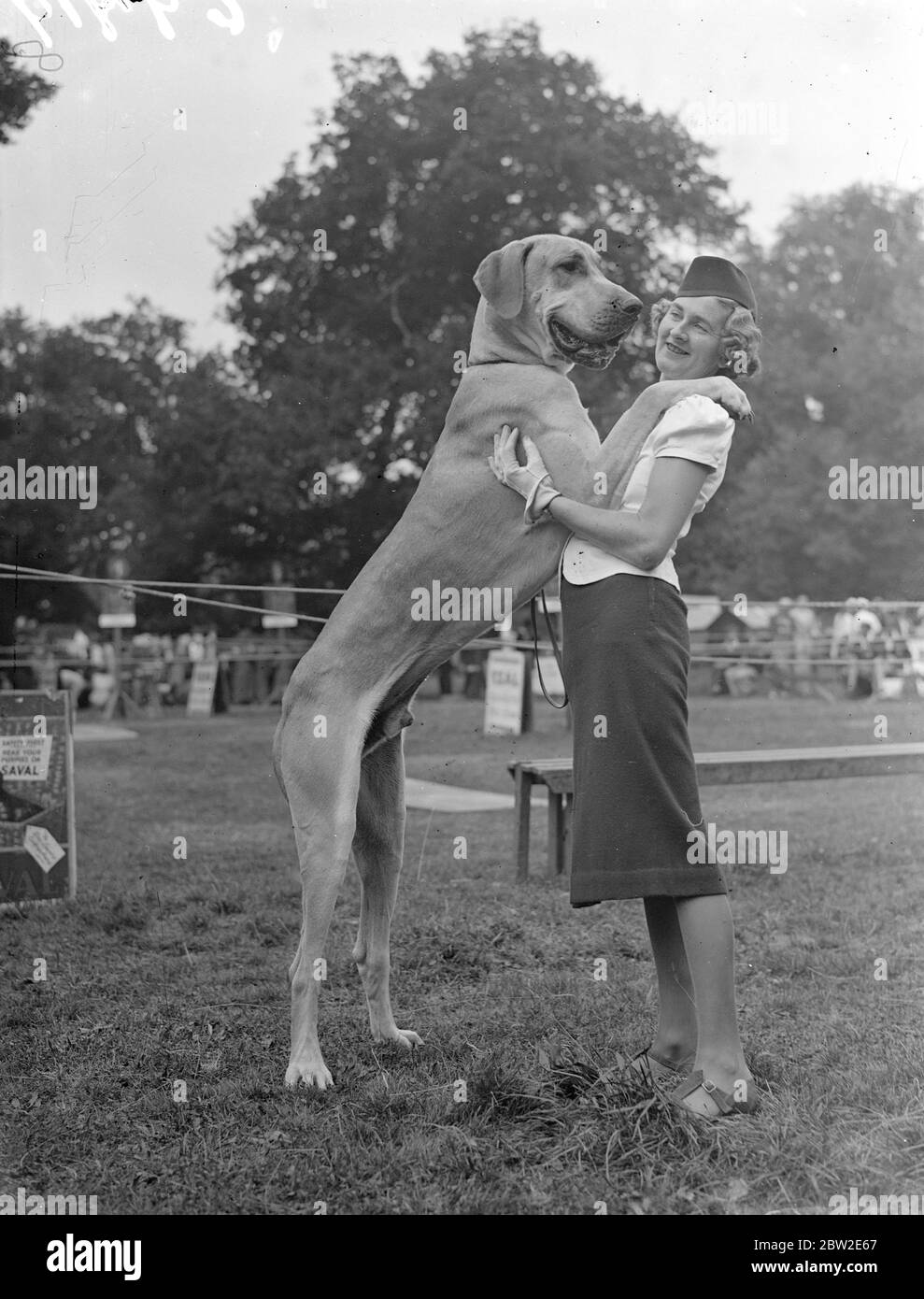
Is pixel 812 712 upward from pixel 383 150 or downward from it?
downward

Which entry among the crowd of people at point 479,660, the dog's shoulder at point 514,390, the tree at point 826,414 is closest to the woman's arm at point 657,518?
the dog's shoulder at point 514,390

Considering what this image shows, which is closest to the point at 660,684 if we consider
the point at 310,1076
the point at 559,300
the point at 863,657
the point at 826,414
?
the point at 559,300

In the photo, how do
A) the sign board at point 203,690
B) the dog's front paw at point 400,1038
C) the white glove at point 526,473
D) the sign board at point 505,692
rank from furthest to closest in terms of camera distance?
1. the sign board at point 203,690
2. the sign board at point 505,692
3. the dog's front paw at point 400,1038
4. the white glove at point 526,473

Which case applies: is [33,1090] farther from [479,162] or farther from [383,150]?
[383,150]

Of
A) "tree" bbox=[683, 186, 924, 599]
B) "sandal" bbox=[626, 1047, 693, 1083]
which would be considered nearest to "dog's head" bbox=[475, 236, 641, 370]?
Result: "sandal" bbox=[626, 1047, 693, 1083]

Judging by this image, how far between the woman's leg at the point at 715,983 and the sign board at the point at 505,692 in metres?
9.19

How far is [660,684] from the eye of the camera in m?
3.12

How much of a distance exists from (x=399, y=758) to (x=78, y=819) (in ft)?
19.5

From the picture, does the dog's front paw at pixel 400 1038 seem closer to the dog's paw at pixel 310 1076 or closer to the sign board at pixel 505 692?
the dog's paw at pixel 310 1076

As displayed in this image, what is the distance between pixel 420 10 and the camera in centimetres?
432

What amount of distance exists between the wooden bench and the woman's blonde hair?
10.7 ft

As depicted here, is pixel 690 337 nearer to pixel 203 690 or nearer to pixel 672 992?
pixel 672 992

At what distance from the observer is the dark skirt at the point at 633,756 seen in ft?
10.0
